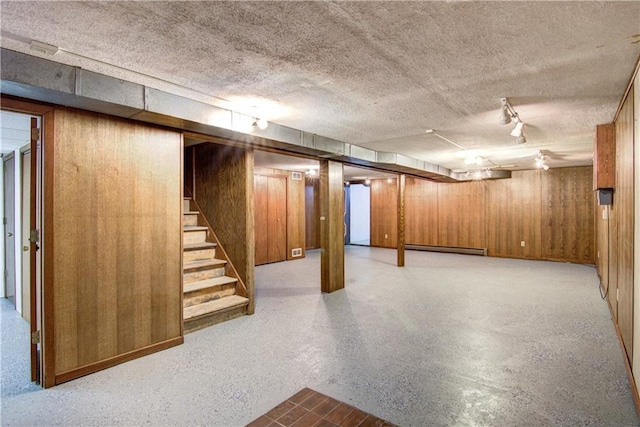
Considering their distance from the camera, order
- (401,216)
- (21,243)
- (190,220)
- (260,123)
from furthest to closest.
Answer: (401,216)
(190,220)
(21,243)
(260,123)

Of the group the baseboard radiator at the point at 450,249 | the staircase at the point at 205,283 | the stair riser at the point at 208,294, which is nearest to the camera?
the staircase at the point at 205,283

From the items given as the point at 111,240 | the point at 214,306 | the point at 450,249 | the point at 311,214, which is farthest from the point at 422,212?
the point at 111,240

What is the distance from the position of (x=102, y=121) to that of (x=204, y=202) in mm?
2265

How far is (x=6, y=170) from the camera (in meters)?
4.36

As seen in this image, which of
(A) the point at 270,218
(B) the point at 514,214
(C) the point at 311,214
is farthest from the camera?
(C) the point at 311,214

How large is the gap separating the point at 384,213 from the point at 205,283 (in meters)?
7.27

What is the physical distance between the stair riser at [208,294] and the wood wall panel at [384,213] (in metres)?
6.86

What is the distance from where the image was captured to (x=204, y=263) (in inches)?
163

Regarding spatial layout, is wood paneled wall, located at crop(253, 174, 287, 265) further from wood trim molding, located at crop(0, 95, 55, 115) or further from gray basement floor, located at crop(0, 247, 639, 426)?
wood trim molding, located at crop(0, 95, 55, 115)

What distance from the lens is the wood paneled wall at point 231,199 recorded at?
404cm

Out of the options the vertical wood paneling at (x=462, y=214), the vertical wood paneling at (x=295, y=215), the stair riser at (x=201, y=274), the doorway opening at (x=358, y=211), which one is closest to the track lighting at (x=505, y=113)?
the stair riser at (x=201, y=274)

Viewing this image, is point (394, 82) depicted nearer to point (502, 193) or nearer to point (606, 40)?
point (606, 40)

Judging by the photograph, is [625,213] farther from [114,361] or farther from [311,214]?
[311,214]

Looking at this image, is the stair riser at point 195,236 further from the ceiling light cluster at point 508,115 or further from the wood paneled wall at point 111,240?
the ceiling light cluster at point 508,115
